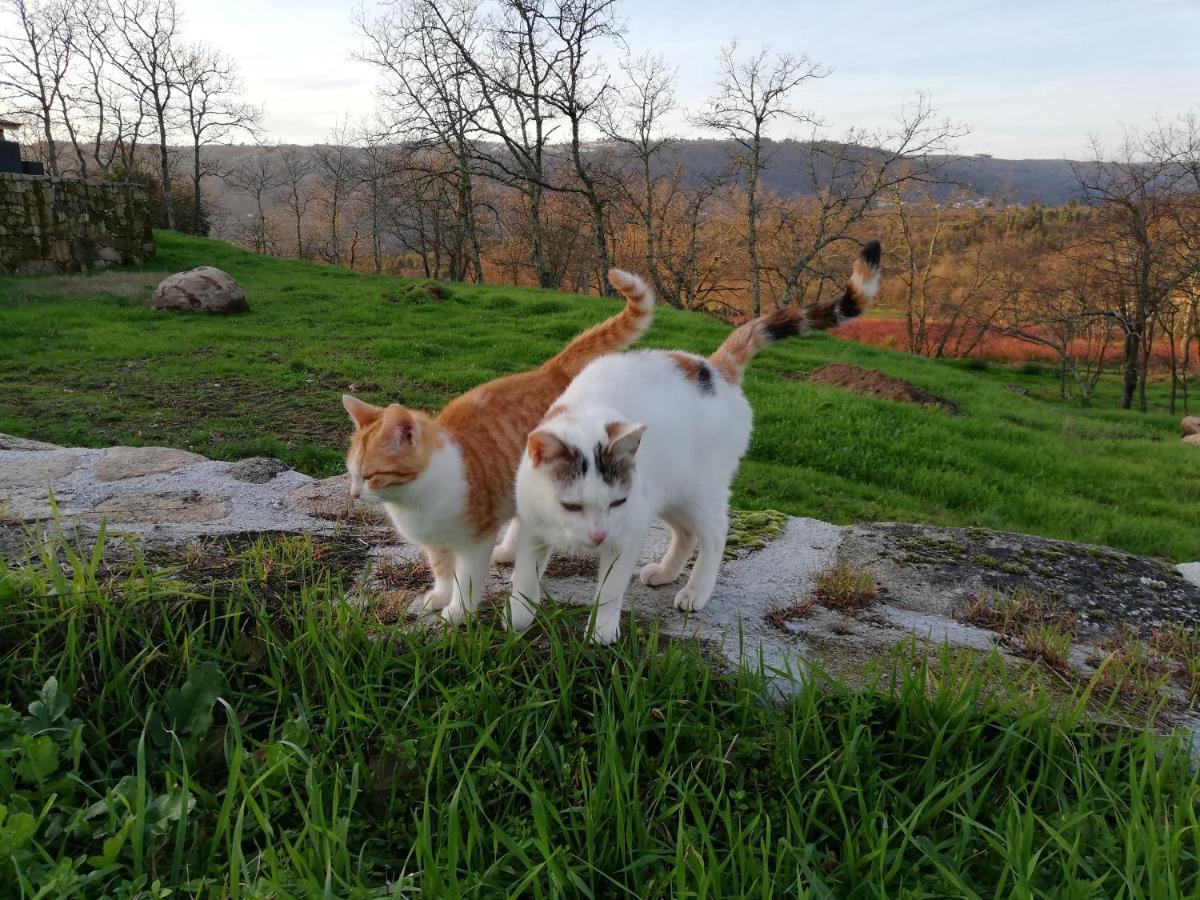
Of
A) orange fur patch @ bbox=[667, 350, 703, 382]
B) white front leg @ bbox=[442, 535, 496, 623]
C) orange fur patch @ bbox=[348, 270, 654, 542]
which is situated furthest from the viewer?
orange fur patch @ bbox=[667, 350, 703, 382]

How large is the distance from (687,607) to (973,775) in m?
1.25

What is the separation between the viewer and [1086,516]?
7465mm

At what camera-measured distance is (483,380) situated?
34.2 feet

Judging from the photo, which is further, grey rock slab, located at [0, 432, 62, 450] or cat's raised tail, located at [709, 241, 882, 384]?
grey rock slab, located at [0, 432, 62, 450]

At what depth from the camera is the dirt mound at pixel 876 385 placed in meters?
11.9

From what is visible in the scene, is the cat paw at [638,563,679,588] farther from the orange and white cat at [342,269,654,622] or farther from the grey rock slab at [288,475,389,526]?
the grey rock slab at [288,475,389,526]

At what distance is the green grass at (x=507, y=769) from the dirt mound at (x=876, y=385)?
10.2m

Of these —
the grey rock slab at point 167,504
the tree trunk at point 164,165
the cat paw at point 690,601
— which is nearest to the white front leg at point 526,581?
the cat paw at point 690,601

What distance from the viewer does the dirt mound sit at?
468 inches

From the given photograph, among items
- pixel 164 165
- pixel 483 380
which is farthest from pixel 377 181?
pixel 483 380

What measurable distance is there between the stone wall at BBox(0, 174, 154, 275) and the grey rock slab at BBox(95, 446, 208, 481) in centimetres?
1761

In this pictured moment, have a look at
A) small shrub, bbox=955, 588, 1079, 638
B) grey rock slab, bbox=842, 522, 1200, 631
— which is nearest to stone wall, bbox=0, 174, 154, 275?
grey rock slab, bbox=842, 522, 1200, 631

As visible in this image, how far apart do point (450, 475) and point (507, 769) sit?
1.20m

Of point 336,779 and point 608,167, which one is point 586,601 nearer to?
point 336,779
